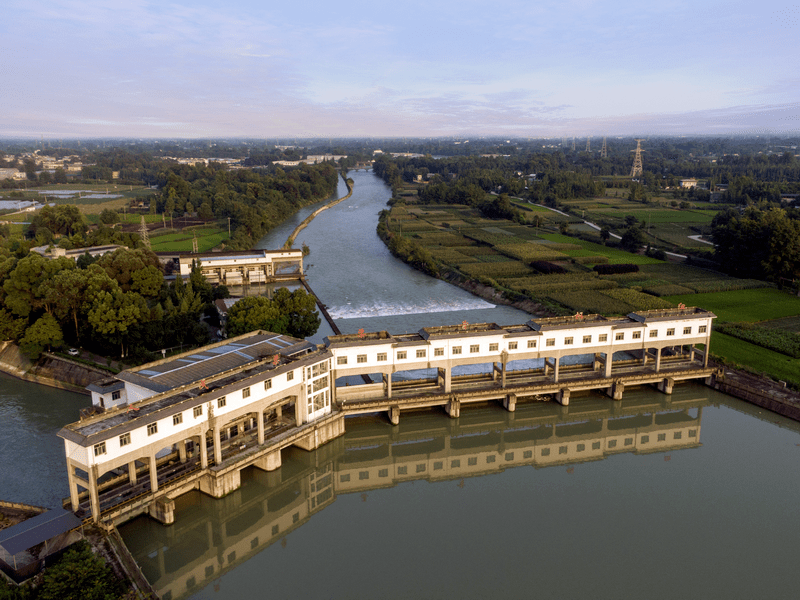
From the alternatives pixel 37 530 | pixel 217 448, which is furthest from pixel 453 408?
pixel 37 530

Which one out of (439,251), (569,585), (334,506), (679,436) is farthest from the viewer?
(439,251)

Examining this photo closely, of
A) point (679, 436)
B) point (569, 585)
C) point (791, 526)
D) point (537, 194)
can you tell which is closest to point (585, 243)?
point (537, 194)

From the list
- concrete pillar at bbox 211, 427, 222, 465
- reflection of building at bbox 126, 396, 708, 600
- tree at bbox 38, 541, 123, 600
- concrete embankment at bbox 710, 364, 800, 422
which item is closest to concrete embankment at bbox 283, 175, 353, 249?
reflection of building at bbox 126, 396, 708, 600

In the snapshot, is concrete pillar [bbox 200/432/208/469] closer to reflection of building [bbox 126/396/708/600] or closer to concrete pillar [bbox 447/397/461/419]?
reflection of building [bbox 126/396/708/600]

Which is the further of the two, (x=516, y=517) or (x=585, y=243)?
(x=585, y=243)

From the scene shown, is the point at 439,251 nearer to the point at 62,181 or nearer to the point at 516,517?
the point at 516,517

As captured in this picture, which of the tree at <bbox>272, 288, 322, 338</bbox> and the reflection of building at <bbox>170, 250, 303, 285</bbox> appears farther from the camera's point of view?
the reflection of building at <bbox>170, 250, 303, 285</bbox>
